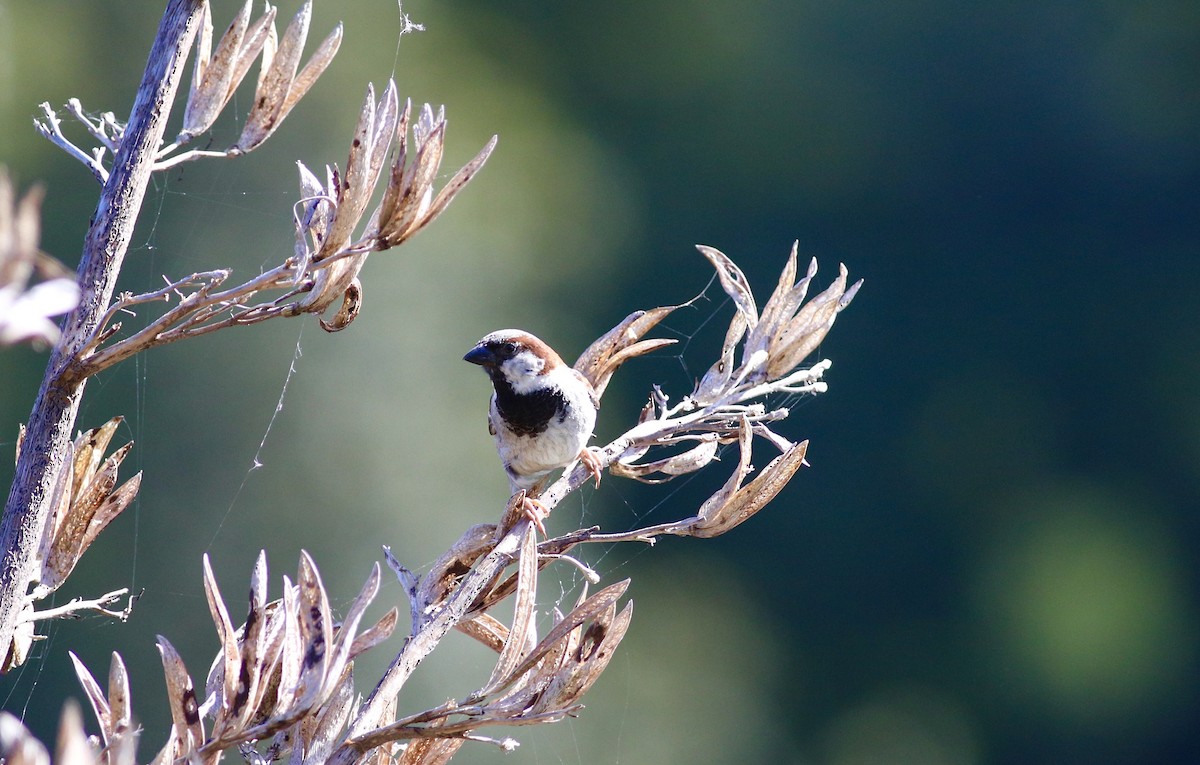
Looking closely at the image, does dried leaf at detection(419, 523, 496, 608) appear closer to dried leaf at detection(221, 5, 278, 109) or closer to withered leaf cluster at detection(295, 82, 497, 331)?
withered leaf cluster at detection(295, 82, 497, 331)

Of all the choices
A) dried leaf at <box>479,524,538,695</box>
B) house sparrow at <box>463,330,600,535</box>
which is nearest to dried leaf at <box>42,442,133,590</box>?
dried leaf at <box>479,524,538,695</box>

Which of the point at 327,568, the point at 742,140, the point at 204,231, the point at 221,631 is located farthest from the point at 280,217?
the point at 221,631

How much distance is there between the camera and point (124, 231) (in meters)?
0.51

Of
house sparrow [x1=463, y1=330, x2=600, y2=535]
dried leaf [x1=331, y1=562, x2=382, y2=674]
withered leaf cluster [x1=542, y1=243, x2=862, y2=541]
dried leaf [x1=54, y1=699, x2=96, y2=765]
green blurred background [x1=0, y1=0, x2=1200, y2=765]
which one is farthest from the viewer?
green blurred background [x1=0, y1=0, x2=1200, y2=765]

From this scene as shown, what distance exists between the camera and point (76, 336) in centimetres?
50

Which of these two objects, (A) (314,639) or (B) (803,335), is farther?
(B) (803,335)

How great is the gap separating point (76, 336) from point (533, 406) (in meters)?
0.73

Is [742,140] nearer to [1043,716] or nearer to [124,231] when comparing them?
[1043,716]

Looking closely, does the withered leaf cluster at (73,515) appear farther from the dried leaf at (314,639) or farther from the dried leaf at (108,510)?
the dried leaf at (314,639)

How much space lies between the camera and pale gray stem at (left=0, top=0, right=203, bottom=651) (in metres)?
0.50

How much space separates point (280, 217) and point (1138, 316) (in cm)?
384

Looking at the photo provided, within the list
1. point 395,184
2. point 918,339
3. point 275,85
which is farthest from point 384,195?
point 918,339

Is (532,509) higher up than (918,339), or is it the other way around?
(918,339)

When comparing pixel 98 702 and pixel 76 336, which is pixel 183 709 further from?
pixel 76 336
